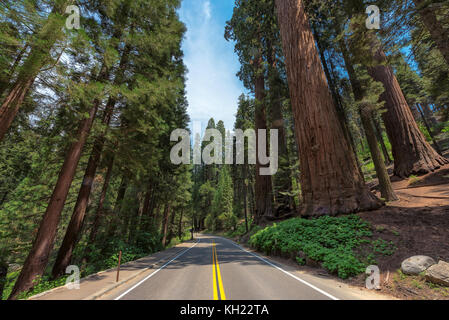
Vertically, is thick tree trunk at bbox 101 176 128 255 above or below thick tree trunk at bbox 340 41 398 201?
below

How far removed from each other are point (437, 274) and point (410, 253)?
1.30 m

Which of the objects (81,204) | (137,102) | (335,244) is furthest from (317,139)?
(81,204)

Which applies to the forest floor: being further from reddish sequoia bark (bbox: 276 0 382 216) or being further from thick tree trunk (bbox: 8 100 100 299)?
thick tree trunk (bbox: 8 100 100 299)

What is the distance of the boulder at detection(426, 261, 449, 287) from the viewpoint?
381cm

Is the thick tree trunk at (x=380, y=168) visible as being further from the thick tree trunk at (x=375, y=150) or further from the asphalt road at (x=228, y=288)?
the asphalt road at (x=228, y=288)

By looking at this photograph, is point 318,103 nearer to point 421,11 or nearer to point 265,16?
point 421,11

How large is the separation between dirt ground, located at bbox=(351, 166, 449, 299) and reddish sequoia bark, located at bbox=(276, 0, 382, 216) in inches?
37.0

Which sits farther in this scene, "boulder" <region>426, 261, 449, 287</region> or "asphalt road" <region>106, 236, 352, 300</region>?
"asphalt road" <region>106, 236, 352, 300</region>

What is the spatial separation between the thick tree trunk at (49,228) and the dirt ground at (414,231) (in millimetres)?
9699

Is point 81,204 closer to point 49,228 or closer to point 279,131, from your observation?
point 49,228

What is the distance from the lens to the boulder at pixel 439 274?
12.5 ft

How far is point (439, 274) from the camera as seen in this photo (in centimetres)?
393

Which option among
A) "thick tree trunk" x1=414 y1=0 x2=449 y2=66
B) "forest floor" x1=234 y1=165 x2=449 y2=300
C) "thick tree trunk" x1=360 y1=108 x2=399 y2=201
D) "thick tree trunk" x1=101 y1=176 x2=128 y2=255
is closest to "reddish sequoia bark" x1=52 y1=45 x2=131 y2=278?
"thick tree trunk" x1=101 y1=176 x2=128 y2=255
